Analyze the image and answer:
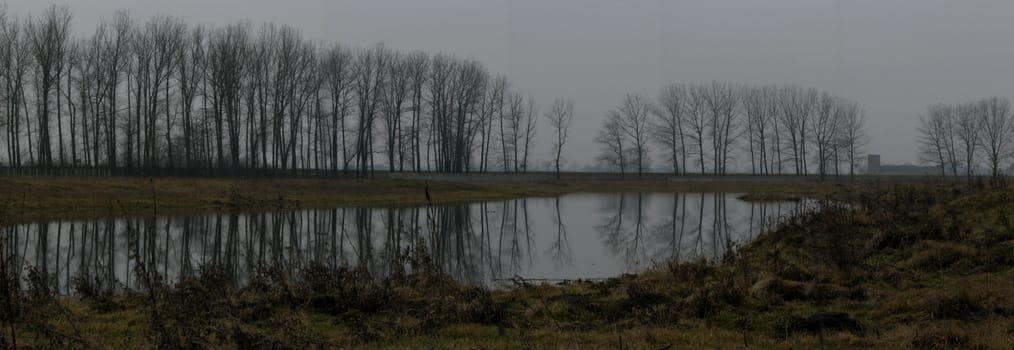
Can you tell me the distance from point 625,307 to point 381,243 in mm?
9477

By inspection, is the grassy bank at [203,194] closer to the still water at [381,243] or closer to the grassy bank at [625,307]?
the still water at [381,243]

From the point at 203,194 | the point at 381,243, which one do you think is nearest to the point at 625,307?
the point at 381,243

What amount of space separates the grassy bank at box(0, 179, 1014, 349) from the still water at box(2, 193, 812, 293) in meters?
0.79

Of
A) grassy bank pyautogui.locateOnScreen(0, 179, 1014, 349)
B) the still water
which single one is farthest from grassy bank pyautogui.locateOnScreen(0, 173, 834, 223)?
grassy bank pyautogui.locateOnScreen(0, 179, 1014, 349)

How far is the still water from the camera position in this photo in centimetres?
1085

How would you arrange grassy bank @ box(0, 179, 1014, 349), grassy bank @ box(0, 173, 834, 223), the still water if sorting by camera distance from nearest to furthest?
grassy bank @ box(0, 179, 1014, 349)
the still water
grassy bank @ box(0, 173, 834, 223)

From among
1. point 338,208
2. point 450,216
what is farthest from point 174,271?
point 338,208

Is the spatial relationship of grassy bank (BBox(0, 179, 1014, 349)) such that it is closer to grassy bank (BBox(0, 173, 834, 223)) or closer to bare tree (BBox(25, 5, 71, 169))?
grassy bank (BBox(0, 173, 834, 223))

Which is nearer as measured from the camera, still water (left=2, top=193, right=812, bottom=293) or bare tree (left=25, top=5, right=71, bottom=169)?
still water (left=2, top=193, right=812, bottom=293)

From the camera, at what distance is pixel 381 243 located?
607 inches

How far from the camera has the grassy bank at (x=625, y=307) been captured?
17.0ft

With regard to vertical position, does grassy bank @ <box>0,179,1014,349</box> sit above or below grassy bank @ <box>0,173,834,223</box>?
below

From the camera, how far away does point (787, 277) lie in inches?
311

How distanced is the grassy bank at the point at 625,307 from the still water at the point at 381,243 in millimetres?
786
